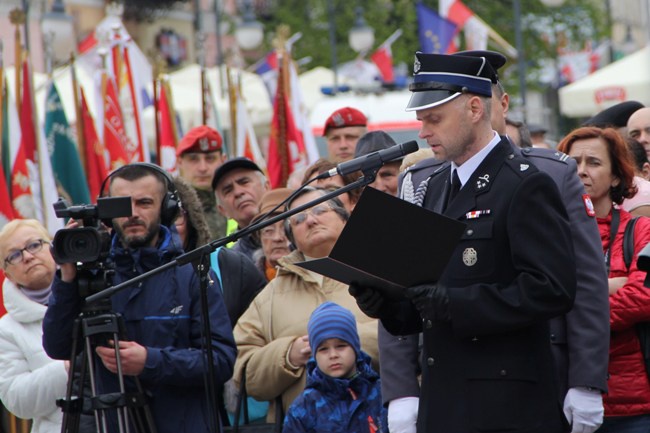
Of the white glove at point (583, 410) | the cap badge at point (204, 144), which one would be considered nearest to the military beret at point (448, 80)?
the white glove at point (583, 410)

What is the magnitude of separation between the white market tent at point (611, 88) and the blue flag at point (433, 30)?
2.43 meters

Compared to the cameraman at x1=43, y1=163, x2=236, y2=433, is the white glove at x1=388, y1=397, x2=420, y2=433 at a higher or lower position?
lower

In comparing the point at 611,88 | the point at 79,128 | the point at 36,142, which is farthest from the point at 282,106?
the point at 611,88

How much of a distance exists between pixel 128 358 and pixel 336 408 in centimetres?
108

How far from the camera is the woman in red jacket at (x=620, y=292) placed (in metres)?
5.19

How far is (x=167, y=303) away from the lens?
17.6 ft

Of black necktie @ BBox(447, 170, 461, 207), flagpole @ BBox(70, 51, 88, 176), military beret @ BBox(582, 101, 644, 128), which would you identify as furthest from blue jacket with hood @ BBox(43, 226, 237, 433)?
flagpole @ BBox(70, 51, 88, 176)

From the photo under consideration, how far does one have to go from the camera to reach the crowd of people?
14.1 feet

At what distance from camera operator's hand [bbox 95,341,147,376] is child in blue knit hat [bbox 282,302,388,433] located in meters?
0.90

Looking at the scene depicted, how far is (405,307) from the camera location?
14.7 ft

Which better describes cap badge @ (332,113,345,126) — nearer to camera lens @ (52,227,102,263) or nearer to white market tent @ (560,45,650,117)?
camera lens @ (52,227,102,263)

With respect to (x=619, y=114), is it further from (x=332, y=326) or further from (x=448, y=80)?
(x=448, y=80)

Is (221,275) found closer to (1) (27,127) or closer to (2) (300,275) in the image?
(2) (300,275)

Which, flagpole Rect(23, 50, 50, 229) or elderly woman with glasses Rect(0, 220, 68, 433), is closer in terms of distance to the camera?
elderly woman with glasses Rect(0, 220, 68, 433)
